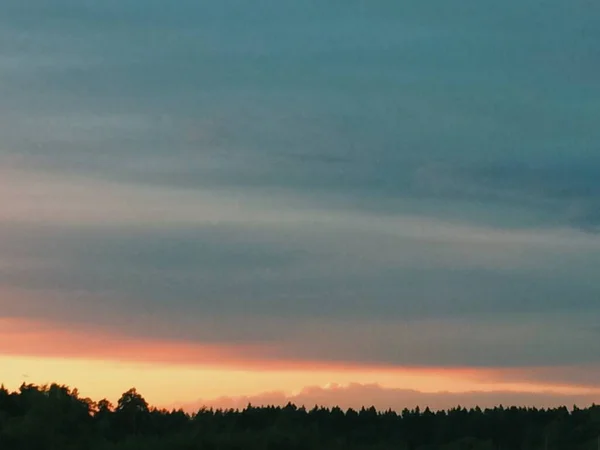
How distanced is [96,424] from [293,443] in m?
29.9

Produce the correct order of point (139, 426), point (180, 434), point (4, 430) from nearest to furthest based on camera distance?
point (4, 430)
point (180, 434)
point (139, 426)

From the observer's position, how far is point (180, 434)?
187 metres

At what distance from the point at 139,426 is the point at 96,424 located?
11.8 meters

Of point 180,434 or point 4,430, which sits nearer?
point 4,430

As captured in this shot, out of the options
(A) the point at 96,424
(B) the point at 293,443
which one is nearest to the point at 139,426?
(A) the point at 96,424

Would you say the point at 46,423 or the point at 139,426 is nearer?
the point at 46,423

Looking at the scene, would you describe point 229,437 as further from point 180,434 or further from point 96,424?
point 96,424

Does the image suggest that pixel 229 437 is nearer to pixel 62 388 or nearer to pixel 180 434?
pixel 180 434

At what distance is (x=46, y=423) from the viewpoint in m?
175

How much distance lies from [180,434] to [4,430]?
87.7 ft

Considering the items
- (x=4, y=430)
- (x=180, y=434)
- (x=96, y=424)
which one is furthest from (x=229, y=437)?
(x=4, y=430)

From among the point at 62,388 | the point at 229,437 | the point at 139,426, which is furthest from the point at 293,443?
the point at 62,388

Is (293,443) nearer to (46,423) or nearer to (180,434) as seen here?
(180,434)

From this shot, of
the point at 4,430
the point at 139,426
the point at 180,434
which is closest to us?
the point at 4,430
